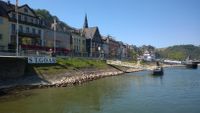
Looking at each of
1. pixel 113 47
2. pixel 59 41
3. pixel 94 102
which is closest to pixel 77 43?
pixel 59 41

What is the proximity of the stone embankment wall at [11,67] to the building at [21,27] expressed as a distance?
51.8ft

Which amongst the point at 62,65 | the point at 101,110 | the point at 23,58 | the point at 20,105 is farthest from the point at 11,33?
the point at 101,110

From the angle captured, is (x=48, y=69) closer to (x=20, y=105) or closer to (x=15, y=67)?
(x=15, y=67)

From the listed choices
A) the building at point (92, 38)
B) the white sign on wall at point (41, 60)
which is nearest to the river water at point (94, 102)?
the white sign on wall at point (41, 60)

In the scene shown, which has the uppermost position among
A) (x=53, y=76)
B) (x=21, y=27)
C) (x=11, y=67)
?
(x=21, y=27)

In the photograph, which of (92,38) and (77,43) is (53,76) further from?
(92,38)

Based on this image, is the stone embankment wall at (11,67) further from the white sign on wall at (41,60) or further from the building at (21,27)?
the building at (21,27)

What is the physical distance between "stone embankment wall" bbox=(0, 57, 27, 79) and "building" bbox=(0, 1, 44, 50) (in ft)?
51.8

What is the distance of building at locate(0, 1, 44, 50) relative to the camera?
62.2m

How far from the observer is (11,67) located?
4409 cm

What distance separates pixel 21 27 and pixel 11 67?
30.3 metres

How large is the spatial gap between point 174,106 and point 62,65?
31.2m

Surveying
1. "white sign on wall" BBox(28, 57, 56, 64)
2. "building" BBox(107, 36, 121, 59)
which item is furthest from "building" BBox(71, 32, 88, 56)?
"white sign on wall" BBox(28, 57, 56, 64)

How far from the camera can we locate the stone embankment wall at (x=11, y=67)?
42.6 m
